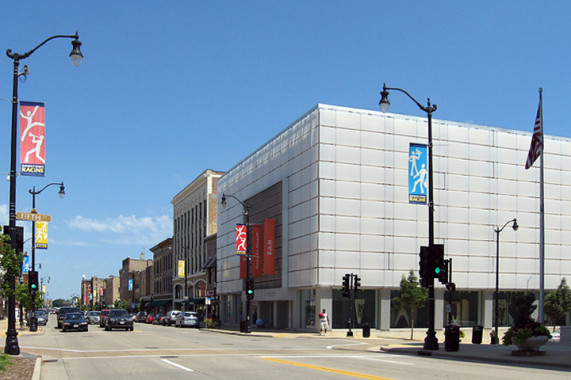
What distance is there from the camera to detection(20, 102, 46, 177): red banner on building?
20000mm

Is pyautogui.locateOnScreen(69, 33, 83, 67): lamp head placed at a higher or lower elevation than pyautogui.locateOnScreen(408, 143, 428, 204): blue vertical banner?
higher

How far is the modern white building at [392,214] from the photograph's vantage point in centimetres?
4616

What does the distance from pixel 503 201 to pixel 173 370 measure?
130 feet

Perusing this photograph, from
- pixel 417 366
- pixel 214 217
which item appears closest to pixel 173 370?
pixel 417 366

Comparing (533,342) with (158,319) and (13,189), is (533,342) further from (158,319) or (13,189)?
(158,319)

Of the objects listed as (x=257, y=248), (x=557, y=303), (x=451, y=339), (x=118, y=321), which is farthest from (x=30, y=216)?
(x=557, y=303)

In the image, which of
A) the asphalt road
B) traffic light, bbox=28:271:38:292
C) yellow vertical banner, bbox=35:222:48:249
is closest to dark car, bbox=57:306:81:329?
yellow vertical banner, bbox=35:222:48:249

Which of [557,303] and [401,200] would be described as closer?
[557,303]

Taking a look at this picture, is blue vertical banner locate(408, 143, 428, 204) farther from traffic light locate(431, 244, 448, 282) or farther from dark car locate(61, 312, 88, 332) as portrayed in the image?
dark car locate(61, 312, 88, 332)

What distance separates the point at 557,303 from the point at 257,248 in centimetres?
2343

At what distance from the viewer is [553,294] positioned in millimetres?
47906

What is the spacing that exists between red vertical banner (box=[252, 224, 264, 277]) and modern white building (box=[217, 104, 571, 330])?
1.28 meters

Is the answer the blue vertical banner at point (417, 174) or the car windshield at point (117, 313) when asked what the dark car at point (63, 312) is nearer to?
the car windshield at point (117, 313)

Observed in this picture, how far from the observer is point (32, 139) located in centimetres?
2016
